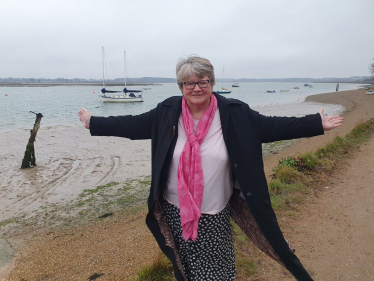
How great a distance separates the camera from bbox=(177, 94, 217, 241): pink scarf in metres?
2.03

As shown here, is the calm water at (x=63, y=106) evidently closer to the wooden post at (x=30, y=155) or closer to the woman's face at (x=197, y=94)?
the wooden post at (x=30, y=155)

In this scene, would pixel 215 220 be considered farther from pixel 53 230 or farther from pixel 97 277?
pixel 53 230

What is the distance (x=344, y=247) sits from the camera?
3.57m

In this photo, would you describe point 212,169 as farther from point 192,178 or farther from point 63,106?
point 63,106

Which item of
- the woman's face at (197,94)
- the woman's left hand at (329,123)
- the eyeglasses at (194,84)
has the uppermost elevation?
the eyeglasses at (194,84)

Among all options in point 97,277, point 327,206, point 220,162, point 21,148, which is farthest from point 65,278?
point 21,148

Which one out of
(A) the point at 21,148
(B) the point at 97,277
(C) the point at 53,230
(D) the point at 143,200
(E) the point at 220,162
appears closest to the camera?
(E) the point at 220,162

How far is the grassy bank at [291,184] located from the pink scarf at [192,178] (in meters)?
1.23

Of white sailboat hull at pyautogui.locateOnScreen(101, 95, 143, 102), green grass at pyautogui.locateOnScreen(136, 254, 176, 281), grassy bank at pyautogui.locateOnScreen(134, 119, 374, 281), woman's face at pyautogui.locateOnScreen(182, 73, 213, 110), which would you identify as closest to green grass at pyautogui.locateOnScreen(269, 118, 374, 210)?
grassy bank at pyautogui.locateOnScreen(134, 119, 374, 281)

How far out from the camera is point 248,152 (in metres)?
2.04

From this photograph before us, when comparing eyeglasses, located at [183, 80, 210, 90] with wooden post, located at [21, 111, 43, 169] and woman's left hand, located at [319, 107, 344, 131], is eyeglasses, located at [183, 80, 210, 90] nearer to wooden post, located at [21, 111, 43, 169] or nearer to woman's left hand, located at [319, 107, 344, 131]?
woman's left hand, located at [319, 107, 344, 131]

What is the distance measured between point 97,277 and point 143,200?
3491 mm

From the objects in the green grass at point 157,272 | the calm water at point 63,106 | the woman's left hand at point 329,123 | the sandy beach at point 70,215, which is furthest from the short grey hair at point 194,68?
→ the calm water at point 63,106

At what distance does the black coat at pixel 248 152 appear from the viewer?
6.73 feet
